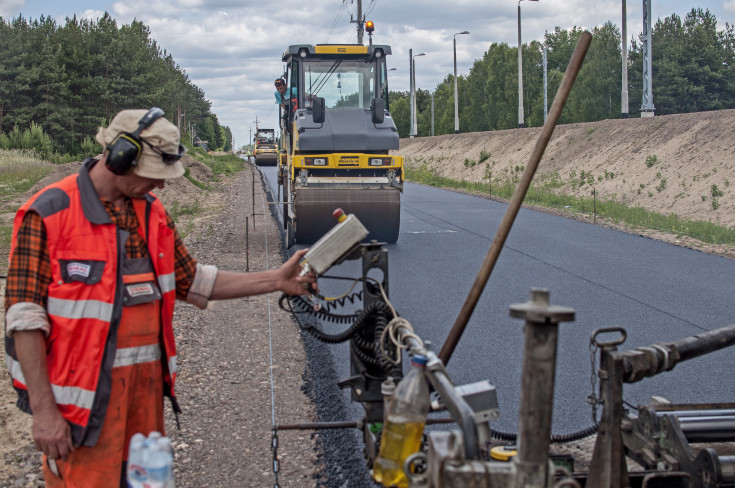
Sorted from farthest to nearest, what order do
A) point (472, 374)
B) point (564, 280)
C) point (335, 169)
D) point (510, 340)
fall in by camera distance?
point (335, 169) → point (564, 280) → point (510, 340) → point (472, 374)

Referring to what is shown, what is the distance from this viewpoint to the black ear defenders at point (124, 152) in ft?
8.86

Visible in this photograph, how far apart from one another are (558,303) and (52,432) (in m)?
6.95

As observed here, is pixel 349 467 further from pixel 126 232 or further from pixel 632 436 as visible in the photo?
pixel 126 232

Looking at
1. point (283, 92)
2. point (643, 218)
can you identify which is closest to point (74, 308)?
point (283, 92)

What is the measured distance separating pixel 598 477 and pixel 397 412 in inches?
29.7

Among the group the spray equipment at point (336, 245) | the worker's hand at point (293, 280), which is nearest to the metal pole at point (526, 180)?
the spray equipment at point (336, 245)

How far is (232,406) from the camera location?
5684 millimetres

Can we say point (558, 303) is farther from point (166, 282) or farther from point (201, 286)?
point (166, 282)

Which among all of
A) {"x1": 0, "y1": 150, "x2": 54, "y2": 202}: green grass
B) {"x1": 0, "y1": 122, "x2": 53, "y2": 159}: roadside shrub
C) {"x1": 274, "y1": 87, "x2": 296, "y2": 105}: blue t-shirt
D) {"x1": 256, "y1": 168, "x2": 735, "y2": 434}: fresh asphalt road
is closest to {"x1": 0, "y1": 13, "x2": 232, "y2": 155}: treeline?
{"x1": 0, "y1": 122, "x2": 53, "y2": 159}: roadside shrub

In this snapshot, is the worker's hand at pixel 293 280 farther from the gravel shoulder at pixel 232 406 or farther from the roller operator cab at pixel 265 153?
the roller operator cab at pixel 265 153

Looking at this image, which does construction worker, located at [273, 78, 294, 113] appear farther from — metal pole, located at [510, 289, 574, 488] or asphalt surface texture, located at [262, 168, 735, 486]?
metal pole, located at [510, 289, 574, 488]

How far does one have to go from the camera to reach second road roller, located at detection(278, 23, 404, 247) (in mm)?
13070

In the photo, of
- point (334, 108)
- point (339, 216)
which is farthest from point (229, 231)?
point (339, 216)

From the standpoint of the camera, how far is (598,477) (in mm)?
2662
